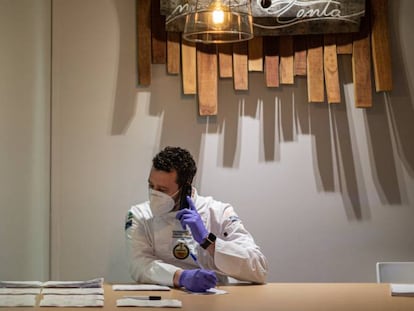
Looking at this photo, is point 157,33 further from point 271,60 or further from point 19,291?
point 19,291

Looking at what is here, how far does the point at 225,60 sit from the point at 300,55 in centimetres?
43

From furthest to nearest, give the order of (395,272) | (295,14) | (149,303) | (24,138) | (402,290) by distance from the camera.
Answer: (295,14)
(24,138)
(395,272)
(402,290)
(149,303)

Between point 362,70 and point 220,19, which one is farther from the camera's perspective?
point 362,70

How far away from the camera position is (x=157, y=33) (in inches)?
162

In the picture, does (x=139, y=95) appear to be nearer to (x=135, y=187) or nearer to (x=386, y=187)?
(x=135, y=187)

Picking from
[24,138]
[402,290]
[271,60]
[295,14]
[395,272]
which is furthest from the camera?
[271,60]

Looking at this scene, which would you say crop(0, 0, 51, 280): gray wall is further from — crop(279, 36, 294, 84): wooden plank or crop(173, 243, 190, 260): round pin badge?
crop(279, 36, 294, 84): wooden plank

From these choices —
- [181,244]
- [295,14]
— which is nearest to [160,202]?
[181,244]

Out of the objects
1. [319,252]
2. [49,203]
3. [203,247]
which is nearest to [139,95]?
[49,203]

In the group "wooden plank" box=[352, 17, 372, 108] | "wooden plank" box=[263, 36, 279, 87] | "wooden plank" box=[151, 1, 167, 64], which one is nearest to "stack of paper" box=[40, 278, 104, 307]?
"wooden plank" box=[151, 1, 167, 64]

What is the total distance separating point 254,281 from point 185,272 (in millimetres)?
375

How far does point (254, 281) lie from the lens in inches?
135

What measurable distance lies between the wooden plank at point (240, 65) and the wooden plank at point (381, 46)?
0.73 metres

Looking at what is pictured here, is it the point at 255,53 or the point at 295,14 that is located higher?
the point at 295,14
